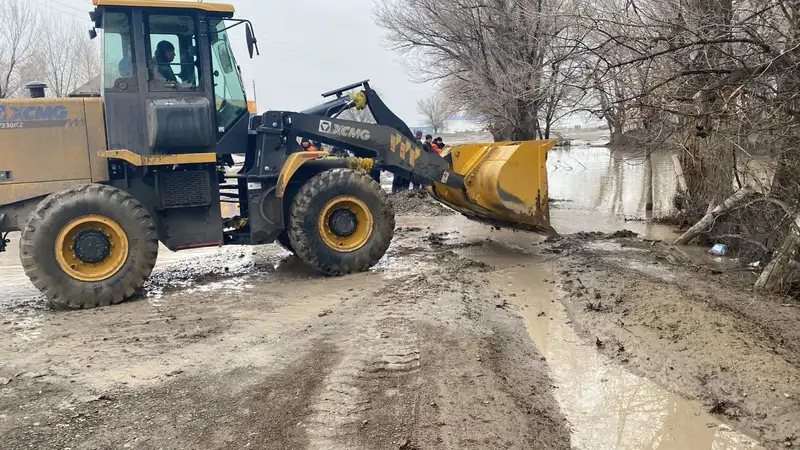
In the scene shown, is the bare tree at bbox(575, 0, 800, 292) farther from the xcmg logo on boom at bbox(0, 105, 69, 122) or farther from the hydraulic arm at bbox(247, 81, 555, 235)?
the xcmg logo on boom at bbox(0, 105, 69, 122)

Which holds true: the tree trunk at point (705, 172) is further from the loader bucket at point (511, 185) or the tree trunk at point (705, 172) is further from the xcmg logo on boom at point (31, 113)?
the xcmg logo on boom at point (31, 113)

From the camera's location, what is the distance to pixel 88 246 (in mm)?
6543

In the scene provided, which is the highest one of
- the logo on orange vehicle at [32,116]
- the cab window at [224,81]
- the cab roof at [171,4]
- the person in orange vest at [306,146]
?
the cab roof at [171,4]

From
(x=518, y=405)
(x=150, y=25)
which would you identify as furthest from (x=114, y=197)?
(x=518, y=405)

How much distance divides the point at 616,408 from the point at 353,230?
14.1 feet

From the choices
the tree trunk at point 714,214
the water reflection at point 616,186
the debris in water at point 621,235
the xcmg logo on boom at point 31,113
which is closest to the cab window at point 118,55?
the xcmg logo on boom at point 31,113

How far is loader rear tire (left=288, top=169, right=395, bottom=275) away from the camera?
298 inches

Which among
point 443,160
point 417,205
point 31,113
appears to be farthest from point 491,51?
point 31,113

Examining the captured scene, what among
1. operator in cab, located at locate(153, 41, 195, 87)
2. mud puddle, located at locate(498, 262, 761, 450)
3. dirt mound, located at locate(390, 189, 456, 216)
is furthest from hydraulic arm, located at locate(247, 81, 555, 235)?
dirt mound, located at locate(390, 189, 456, 216)

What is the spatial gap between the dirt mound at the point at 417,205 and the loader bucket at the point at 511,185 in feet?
13.0

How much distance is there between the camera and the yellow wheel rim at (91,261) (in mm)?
6418

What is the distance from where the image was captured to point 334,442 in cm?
353

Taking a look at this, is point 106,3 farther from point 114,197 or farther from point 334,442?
point 334,442

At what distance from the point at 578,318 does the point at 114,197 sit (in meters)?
4.83
